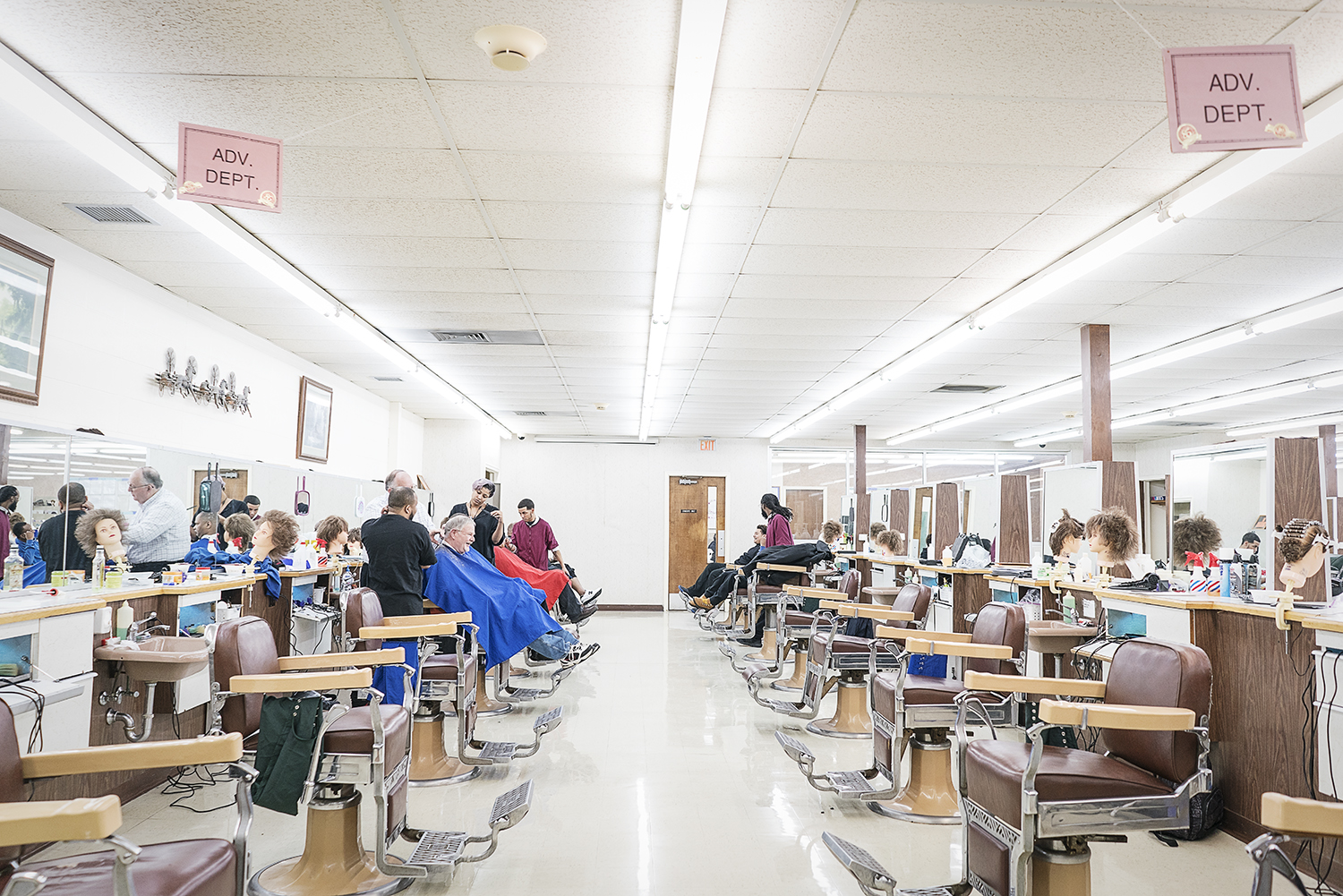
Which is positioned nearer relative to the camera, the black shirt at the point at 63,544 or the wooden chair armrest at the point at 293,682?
the wooden chair armrest at the point at 293,682

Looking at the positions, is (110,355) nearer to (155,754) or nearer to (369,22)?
(369,22)

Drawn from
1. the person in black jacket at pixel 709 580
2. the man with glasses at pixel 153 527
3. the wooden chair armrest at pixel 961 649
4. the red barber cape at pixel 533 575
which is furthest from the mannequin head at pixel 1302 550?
the man with glasses at pixel 153 527

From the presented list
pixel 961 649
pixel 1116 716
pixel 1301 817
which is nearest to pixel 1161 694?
pixel 1116 716

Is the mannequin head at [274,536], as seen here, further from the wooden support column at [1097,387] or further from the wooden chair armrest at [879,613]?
the wooden support column at [1097,387]

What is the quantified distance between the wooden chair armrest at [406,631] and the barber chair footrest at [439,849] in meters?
0.78

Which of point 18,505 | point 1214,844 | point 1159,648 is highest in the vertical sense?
point 18,505

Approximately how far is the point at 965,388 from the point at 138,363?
6973 mm

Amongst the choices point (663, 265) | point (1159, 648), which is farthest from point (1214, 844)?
point (663, 265)

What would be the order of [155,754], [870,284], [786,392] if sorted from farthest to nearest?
[786,392], [870,284], [155,754]

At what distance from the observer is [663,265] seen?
4.49 m

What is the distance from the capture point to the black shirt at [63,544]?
3637 millimetres

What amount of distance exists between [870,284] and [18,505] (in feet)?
14.0

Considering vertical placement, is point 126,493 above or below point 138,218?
below

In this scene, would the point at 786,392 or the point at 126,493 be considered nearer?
Result: the point at 126,493
